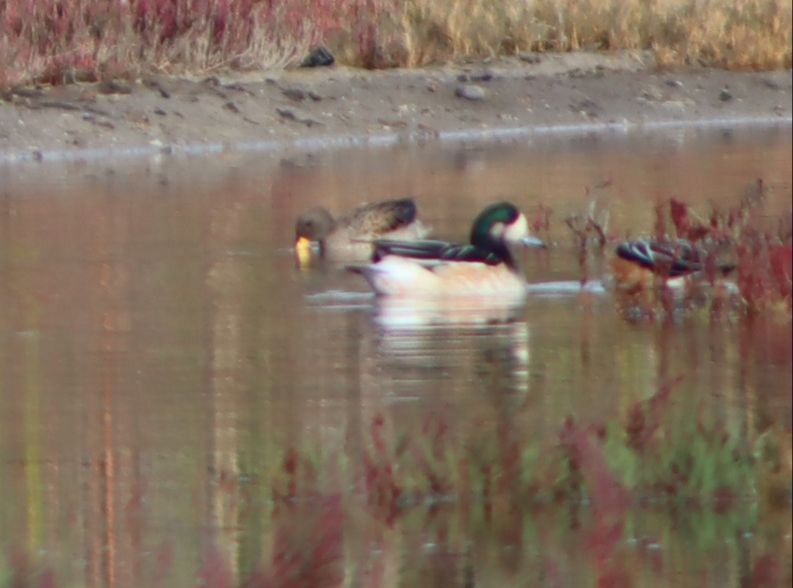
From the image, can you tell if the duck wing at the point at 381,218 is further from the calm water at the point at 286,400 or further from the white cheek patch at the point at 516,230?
the white cheek patch at the point at 516,230

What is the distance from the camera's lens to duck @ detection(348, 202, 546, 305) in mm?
10984

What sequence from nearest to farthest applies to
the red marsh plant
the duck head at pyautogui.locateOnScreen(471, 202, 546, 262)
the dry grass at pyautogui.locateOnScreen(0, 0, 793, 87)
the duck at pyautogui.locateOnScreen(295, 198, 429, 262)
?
the duck head at pyautogui.locateOnScreen(471, 202, 546, 262), the duck at pyautogui.locateOnScreen(295, 198, 429, 262), the red marsh plant, the dry grass at pyautogui.locateOnScreen(0, 0, 793, 87)

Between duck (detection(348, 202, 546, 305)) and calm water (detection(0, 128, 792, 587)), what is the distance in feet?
0.64

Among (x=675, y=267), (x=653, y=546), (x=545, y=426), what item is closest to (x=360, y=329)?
(x=675, y=267)

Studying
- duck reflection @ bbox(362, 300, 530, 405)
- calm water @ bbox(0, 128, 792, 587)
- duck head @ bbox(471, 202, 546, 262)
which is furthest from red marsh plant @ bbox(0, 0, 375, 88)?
duck reflection @ bbox(362, 300, 530, 405)

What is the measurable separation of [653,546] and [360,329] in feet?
13.3

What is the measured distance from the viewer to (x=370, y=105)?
2222cm

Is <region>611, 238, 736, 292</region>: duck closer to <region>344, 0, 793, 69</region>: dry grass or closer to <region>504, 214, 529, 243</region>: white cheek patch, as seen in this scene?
<region>504, 214, 529, 243</region>: white cheek patch

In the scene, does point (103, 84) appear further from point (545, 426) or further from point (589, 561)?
point (589, 561)

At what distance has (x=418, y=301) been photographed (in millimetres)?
10938

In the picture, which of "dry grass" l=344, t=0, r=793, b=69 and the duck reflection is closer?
the duck reflection

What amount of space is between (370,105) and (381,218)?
8.83 meters

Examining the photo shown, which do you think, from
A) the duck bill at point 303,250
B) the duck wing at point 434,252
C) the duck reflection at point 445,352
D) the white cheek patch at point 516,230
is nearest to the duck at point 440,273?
the duck wing at point 434,252

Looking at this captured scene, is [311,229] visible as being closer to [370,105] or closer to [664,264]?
[664,264]
